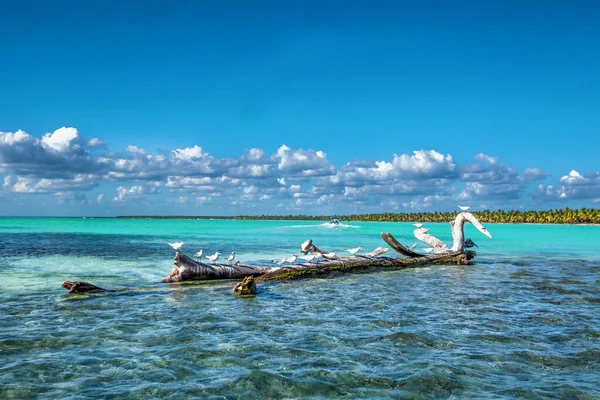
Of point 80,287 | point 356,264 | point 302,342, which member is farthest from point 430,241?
point 80,287

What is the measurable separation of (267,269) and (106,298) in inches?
287

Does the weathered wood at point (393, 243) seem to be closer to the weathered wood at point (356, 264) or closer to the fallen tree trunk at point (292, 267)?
the fallen tree trunk at point (292, 267)

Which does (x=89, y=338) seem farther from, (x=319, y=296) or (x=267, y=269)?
(x=267, y=269)

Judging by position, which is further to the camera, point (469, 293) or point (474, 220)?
point (474, 220)

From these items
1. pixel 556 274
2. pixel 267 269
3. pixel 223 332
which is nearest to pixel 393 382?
pixel 223 332

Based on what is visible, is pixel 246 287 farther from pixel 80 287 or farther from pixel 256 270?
pixel 80 287

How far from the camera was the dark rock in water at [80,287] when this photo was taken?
658 inches

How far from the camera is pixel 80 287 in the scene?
16.9 meters

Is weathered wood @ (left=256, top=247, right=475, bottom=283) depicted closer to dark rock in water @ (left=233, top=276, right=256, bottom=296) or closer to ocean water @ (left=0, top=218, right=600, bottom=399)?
ocean water @ (left=0, top=218, right=600, bottom=399)

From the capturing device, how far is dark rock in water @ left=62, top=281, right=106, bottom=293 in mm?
16719

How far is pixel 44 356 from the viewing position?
9.86m

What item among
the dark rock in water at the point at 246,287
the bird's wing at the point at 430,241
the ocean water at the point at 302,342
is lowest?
the ocean water at the point at 302,342

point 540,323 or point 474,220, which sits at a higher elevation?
point 474,220

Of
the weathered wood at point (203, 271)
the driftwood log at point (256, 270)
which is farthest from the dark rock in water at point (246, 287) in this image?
the weathered wood at point (203, 271)
